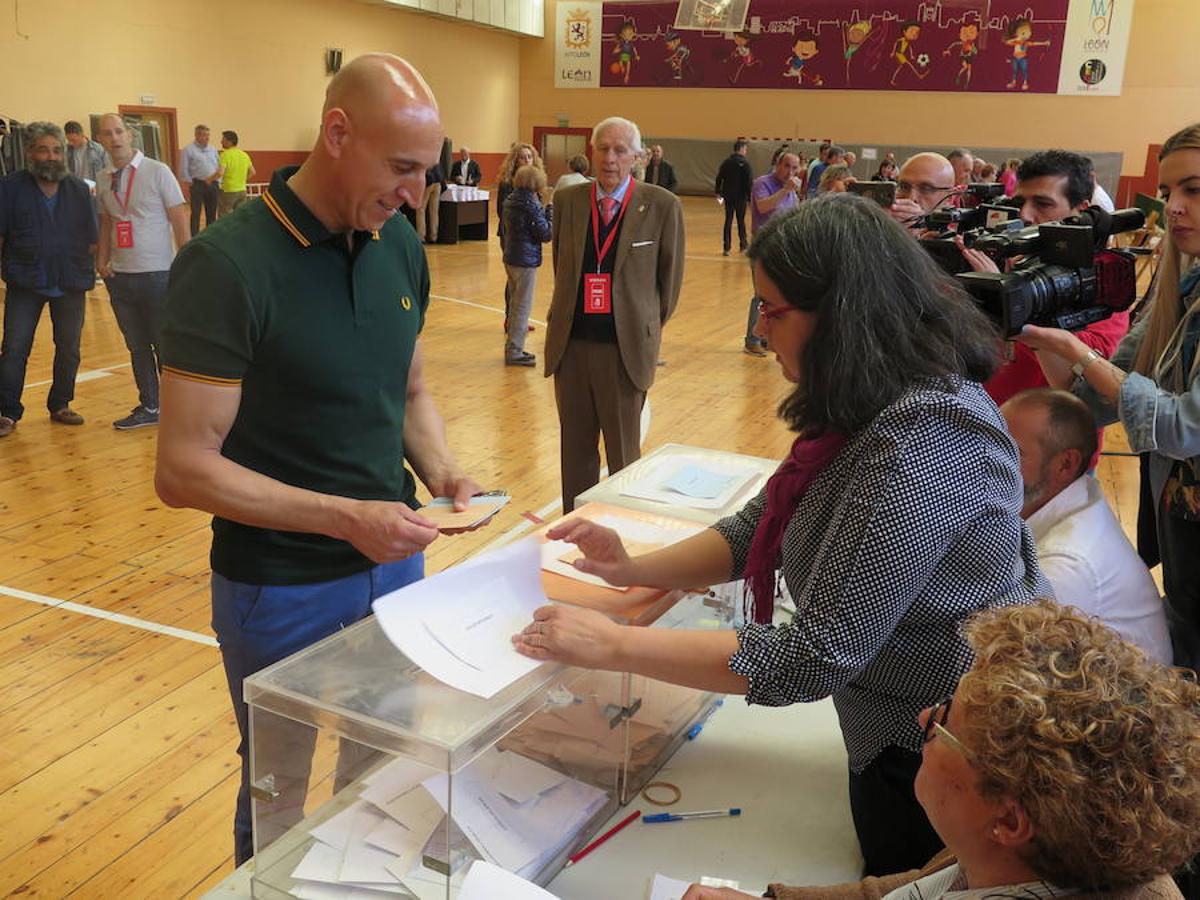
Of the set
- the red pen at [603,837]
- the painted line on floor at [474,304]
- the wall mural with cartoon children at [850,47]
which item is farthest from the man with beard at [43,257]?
the wall mural with cartoon children at [850,47]

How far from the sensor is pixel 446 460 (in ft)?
6.90

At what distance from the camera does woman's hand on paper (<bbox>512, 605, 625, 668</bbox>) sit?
4.49ft

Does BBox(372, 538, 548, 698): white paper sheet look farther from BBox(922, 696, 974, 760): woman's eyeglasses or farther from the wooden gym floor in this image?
BBox(922, 696, 974, 760): woman's eyeglasses

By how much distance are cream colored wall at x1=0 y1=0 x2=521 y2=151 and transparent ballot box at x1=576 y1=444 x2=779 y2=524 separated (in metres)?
12.2

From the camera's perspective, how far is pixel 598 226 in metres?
A: 4.29

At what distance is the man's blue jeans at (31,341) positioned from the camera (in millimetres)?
5711

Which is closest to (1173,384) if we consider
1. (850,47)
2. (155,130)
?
(155,130)

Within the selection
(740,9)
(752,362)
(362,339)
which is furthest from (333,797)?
(740,9)

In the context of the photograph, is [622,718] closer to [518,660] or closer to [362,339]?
[518,660]

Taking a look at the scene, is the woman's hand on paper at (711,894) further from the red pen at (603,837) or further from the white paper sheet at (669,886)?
the red pen at (603,837)

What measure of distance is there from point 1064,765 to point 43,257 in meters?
6.00

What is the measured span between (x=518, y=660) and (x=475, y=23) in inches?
817

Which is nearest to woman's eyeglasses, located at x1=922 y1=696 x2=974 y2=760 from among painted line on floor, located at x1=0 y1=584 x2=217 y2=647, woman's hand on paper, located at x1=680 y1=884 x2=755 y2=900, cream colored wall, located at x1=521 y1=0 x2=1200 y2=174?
woman's hand on paper, located at x1=680 y1=884 x2=755 y2=900

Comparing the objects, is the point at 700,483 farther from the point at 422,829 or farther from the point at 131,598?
the point at 131,598
